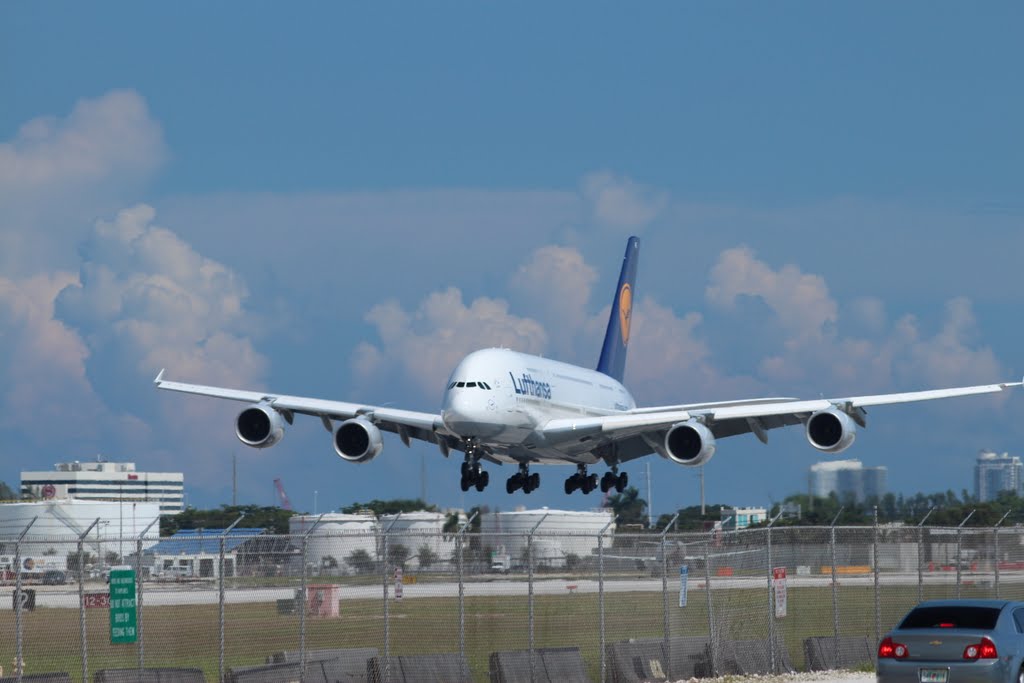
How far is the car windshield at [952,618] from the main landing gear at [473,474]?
2541cm

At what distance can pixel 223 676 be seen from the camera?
19047 mm

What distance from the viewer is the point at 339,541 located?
3784cm

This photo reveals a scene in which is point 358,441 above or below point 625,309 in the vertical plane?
below

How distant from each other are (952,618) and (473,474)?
86.9 feet

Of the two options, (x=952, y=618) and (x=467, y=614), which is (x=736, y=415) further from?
(x=952, y=618)

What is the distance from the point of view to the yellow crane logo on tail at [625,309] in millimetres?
66375

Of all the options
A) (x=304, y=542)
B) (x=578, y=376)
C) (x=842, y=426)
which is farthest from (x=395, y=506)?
(x=304, y=542)

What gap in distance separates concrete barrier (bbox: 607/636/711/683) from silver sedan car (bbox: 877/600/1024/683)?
5.04 m

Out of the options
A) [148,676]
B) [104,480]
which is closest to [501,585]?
[148,676]

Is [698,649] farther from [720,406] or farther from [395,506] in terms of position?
A: [395,506]

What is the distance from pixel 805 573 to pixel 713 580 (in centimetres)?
330

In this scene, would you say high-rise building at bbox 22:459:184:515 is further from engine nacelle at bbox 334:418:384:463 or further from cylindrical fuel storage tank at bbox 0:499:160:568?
engine nacelle at bbox 334:418:384:463

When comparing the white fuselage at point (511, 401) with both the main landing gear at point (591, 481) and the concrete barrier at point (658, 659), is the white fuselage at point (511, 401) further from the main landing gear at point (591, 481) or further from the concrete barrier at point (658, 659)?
the concrete barrier at point (658, 659)

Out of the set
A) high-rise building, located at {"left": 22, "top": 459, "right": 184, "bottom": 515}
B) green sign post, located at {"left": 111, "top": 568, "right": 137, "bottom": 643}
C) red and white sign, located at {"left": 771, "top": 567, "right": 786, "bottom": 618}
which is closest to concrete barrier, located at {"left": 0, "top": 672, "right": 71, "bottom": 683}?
green sign post, located at {"left": 111, "top": 568, "right": 137, "bottom": 643}
